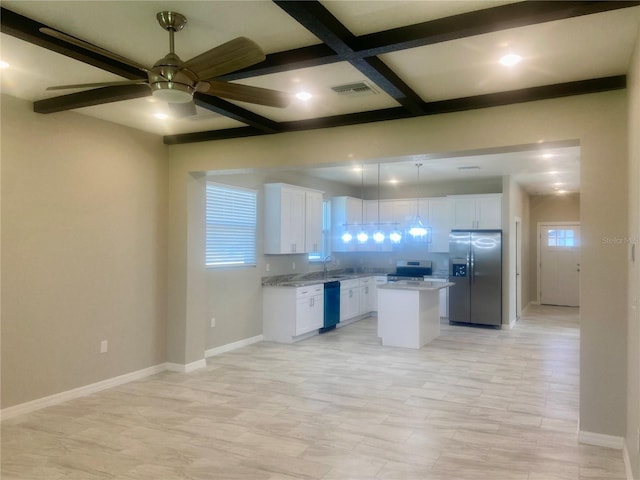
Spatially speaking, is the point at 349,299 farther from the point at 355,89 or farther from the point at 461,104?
the point at 355,89

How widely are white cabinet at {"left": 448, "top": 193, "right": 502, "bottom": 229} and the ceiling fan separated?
663 cm

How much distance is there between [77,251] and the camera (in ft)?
14.7

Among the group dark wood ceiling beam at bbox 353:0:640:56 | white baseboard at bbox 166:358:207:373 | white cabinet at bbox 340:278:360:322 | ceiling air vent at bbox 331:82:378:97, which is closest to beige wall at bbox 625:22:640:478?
dark wood ceiling beam at bbox 353:0:640:56

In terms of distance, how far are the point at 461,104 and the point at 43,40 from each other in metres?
3.10

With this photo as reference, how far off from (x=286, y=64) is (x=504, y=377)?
4.22m

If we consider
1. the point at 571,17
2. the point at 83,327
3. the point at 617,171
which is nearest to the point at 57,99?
the point at 83,327

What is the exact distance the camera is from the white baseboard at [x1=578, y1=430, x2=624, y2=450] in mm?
3381

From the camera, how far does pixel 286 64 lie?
9.75 ft

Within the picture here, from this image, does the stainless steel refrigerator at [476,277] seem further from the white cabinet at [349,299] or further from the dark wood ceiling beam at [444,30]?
A: the dark wood ceiling beam at [444,30]

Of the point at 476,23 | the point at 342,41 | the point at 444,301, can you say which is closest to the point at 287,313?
the point at 444,301

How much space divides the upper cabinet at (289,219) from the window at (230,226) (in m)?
0.29

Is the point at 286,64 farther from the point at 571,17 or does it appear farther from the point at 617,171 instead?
the point at 617,171

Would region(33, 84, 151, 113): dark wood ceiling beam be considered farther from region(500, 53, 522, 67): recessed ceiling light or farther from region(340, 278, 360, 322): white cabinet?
region(340, 278, 360, 322): white cabinet

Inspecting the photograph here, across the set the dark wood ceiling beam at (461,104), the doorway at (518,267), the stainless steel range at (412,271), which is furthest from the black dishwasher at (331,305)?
the doorway at (518,267)
